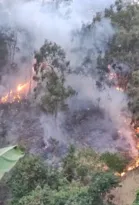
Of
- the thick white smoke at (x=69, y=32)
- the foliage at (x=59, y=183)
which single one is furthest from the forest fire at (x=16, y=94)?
the foliage at (x=59, y=183)

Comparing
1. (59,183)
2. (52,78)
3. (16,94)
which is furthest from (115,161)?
(16,94)

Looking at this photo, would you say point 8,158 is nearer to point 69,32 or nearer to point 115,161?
point 115,161

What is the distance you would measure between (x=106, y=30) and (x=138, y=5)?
231 centimetres

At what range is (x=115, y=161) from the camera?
13.8m

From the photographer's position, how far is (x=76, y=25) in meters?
19.8

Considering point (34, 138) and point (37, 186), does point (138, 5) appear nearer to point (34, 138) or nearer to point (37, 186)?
point (34, 138)

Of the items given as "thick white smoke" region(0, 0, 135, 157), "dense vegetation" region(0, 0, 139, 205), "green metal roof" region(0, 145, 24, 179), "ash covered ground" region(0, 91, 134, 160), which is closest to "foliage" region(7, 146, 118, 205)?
"dense vegetation" region(0, 0, 139, 205)

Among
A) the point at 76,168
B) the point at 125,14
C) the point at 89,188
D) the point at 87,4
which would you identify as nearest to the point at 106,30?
the point at 125,14

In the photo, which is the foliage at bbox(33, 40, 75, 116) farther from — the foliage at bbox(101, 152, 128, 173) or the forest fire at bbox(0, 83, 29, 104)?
the foliage at bbox(101, 152, 128, 173)

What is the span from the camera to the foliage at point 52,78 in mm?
14969

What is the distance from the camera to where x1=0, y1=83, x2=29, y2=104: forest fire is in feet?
61.6

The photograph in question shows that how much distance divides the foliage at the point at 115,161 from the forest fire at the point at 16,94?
6688 mm

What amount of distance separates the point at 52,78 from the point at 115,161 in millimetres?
4309

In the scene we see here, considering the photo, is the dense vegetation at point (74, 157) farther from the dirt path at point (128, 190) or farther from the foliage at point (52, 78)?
the dirt path at point (128, 190)
